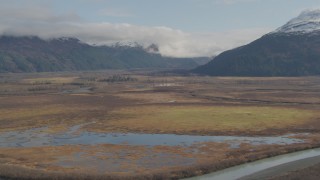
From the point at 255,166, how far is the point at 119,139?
30465 mm

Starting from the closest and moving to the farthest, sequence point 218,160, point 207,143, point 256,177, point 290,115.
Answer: point 256,177 → point 218,160 → point 207,143 → point 290,115

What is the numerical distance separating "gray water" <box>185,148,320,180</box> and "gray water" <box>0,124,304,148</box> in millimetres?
9433

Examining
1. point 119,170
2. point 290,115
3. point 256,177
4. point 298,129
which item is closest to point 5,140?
point 119,170

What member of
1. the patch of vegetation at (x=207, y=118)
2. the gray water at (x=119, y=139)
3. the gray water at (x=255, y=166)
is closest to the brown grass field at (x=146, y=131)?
the patch of vegetation at (x=207, y=118)

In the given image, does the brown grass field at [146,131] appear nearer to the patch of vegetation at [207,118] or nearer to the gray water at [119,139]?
the patch of vegetation at [207,118]

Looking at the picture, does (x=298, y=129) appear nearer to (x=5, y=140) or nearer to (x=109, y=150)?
(x=109, y=150)

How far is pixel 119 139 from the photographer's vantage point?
83125mm

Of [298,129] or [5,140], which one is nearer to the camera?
[5,140]

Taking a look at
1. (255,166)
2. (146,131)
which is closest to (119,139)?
(146,131)

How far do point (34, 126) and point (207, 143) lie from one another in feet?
144

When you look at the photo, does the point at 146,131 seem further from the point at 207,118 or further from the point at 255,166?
the point at 255,166

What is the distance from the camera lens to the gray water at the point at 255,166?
55.1 m

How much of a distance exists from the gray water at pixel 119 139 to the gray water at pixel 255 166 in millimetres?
9433

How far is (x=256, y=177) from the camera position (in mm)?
54062
